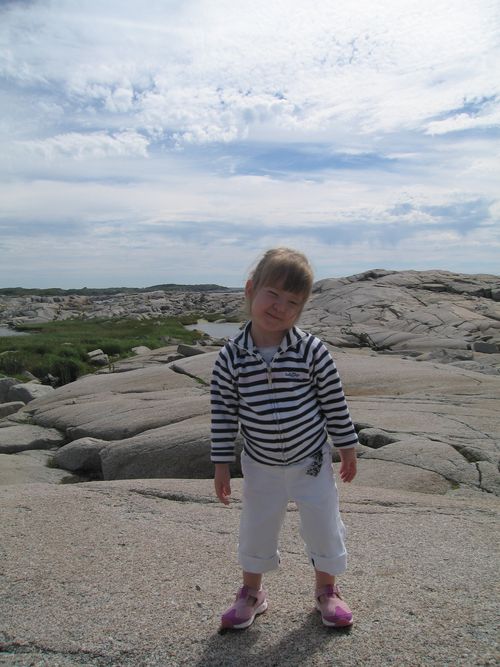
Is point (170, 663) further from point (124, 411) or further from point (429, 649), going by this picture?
point (124, 411)

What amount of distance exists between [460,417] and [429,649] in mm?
5433

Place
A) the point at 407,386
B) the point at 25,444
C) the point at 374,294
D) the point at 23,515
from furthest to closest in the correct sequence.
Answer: the point at 374,294 < the point at 407,386 < the point at 25,444 < the point at 23,515

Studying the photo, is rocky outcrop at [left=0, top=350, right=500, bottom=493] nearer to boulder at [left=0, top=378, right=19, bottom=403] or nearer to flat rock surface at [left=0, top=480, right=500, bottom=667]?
flat rock surface at [left=0, top=480, right=500, bottom=667]

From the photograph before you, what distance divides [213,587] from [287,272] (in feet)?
6.04

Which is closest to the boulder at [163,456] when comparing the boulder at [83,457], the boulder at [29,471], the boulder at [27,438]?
the boulder at [83,457]

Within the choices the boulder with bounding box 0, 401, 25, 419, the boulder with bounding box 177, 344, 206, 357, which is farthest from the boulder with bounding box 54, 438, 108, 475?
the boulder with bounding box 177, 344, 206, 357

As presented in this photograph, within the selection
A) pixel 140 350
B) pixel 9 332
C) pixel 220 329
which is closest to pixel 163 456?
pixel 140 350

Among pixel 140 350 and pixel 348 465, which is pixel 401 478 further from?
pixel 140 350

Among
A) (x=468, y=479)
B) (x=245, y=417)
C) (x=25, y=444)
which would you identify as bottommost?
(x=25, y=444)

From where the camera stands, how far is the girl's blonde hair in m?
3.02

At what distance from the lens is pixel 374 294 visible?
31.6 meters

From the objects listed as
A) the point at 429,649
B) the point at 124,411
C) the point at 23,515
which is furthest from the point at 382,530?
the point at 124,411

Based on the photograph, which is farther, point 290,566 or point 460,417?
point 460,417

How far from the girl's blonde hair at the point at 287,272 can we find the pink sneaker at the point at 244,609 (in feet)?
5.30
